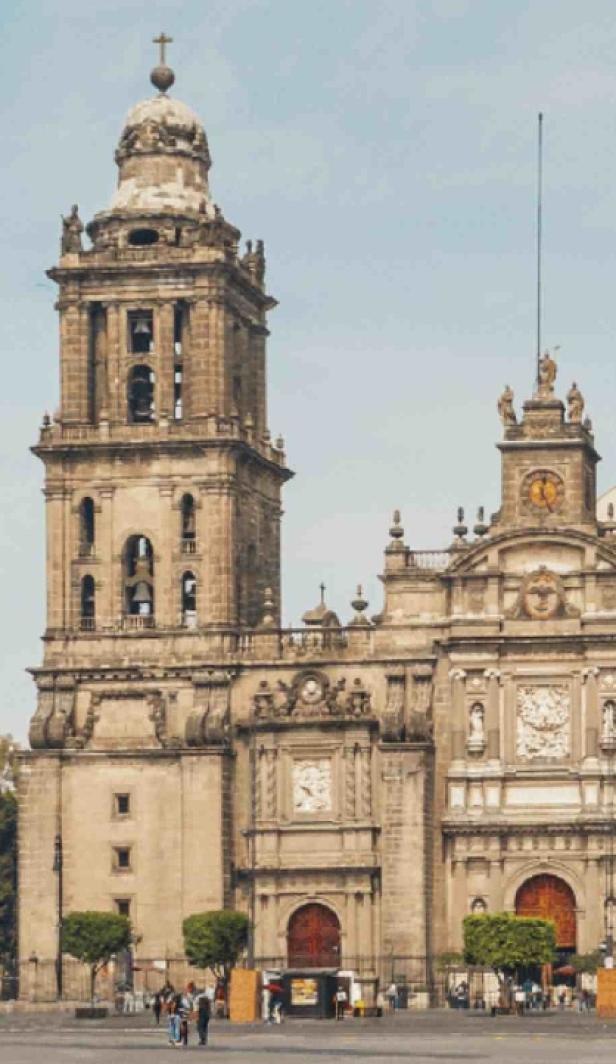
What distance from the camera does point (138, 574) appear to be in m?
131

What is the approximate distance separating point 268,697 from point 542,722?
8.78 m

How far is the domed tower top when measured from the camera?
134 meters

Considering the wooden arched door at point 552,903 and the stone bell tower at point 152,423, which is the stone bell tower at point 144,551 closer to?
the stone bell tower at point 152,423

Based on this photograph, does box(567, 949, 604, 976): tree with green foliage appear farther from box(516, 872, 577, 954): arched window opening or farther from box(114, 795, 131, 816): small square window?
box(114, 795, 131, 816): small square window

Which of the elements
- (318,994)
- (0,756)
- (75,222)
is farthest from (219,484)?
(0,756)

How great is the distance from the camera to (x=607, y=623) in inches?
5007

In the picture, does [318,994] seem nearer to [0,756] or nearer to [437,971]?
[437,971]

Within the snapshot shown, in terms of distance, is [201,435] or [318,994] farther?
[201,435]

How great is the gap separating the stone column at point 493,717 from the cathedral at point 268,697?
89 millimetres

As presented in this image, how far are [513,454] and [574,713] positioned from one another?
8414mm

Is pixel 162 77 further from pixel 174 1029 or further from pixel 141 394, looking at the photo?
pixel 174 1029

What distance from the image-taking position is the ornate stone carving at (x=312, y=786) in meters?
129

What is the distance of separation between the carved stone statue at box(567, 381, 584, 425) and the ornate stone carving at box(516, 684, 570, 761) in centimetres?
854

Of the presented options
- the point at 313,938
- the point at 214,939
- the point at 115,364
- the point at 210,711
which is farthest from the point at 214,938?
the point at 115,364
